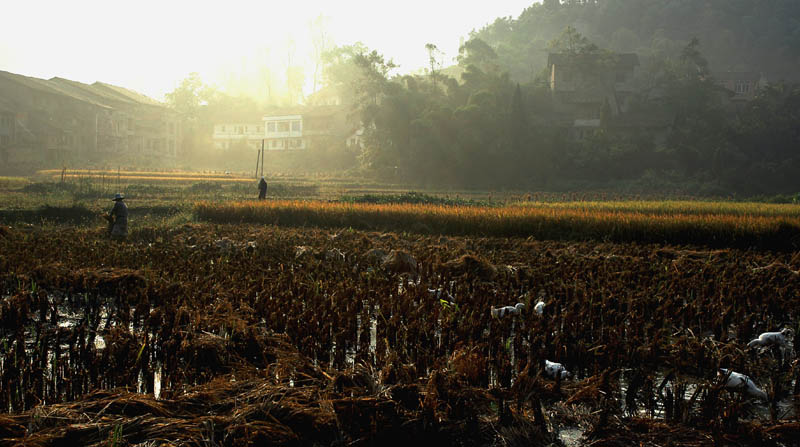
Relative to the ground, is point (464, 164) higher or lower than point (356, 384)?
higher

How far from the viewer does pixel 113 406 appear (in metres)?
3.62

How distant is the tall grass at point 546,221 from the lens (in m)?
13.8

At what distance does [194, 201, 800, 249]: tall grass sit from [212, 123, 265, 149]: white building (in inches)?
1550

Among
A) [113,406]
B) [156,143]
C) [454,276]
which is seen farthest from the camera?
[156,143]

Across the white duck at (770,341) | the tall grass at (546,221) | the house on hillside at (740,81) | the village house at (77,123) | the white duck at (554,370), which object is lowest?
the white duck at (554,370)

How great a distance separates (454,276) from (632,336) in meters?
4.12

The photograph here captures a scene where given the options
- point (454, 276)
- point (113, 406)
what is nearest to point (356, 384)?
point (113, 406)

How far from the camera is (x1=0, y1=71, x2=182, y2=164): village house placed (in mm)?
40500

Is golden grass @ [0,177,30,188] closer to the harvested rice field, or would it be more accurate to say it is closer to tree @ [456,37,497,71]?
the harvested rice field

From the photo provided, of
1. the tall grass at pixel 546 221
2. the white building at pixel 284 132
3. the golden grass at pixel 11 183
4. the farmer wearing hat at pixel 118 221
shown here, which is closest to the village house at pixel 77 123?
the white building at pixel 284 132

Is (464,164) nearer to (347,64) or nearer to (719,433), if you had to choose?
(347,64)

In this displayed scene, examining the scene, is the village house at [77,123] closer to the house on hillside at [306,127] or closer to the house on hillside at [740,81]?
the house on hillside at [306,127]

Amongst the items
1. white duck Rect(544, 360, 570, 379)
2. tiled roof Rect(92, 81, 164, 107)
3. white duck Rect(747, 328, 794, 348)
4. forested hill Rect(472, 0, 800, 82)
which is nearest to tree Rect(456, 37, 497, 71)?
forested hill Rect(472, 0, 800, 82)

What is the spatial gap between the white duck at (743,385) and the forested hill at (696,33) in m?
59.9
